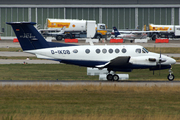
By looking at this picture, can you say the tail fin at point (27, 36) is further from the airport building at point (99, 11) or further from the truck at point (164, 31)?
the airport building at point (99, 11)

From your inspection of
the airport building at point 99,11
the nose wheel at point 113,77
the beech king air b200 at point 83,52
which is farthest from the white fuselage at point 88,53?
the airport building at point 99,11

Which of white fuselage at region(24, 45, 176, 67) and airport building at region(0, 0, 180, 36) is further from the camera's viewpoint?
airport building at region(0, 0, 180, 36)

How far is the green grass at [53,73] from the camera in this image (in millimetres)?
26781

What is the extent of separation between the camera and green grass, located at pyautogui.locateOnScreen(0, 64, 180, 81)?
87.9 feet

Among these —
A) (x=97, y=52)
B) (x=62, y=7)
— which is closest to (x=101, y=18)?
(x=62, y=7)

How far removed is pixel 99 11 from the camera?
87500 millimetres

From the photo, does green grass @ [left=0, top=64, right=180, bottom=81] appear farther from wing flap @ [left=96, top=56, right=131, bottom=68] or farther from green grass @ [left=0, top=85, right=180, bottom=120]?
green grass @ [left=0, top=85, right=180, bottom=120]

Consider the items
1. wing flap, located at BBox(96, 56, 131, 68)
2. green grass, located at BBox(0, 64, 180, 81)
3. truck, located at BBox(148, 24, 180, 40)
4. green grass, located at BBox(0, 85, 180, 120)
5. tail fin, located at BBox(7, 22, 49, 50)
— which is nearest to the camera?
green grass, located at BBox(0, 85, 180, 120)

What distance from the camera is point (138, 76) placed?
28.1 m

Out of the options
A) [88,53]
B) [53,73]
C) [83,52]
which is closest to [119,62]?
[88,53]

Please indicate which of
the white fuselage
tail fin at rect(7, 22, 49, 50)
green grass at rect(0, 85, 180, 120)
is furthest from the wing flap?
tail fin at rect(7, 22, 49, 50)

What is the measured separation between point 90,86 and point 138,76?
8.68 meters

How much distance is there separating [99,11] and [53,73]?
60.3m

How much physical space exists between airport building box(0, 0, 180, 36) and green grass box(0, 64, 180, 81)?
178 ft
